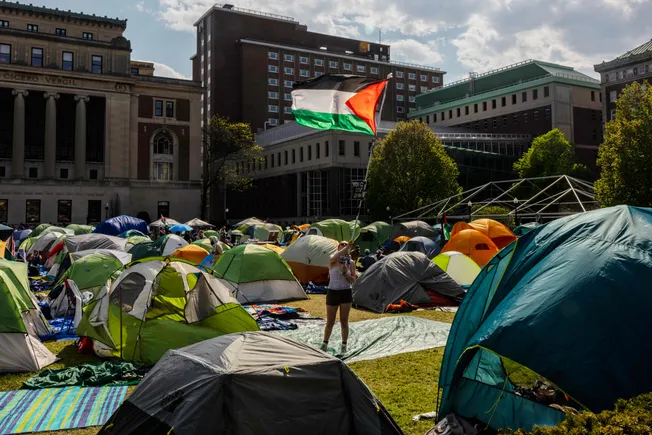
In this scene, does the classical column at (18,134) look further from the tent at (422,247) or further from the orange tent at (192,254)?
the tent at (422,247)

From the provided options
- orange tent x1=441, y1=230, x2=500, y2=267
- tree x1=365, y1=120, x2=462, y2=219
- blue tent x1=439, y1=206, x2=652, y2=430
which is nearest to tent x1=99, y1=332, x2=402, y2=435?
blue tent x1=439, y1=206, x2=652, y2=430

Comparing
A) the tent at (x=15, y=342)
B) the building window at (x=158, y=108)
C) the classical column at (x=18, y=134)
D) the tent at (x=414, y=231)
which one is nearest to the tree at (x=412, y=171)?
the tent at (x=414, y=231)

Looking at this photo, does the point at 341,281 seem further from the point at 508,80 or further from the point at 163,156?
the point at 508,80

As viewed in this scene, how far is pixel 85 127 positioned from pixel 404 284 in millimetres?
55758

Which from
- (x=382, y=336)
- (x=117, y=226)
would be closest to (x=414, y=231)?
(x=117, y=226)

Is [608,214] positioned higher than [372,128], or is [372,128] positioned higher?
[372,128]

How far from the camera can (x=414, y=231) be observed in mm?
35344

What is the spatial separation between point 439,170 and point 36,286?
117 ft

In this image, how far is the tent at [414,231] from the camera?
35312 millimetres

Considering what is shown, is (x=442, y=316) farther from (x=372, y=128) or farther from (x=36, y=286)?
(x=36, y=286)

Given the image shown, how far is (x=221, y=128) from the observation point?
66.4m

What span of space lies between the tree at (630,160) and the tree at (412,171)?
18753mm

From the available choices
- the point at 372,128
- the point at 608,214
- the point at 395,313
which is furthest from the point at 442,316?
the point at 608,214

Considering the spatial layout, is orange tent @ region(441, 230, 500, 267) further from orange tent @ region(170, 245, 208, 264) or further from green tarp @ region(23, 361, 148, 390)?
green tarp @ region(23, 361, 148, 390)
